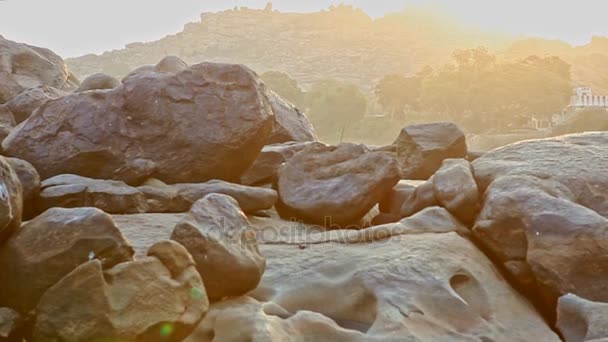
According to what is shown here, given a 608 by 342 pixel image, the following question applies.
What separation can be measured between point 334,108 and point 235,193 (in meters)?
38.1

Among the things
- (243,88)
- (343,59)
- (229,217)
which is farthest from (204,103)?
(343,59)

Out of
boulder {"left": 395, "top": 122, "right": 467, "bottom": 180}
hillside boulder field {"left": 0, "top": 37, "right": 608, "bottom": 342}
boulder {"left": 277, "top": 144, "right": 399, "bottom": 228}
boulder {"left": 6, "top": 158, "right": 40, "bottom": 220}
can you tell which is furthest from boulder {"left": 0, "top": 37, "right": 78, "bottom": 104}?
boulder {"left": 395, "top": 122, "right": 467, "bottom": 180}

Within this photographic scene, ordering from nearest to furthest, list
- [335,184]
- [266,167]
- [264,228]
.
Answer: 1. [264,228]
2. [335,184]
3. [266,167]

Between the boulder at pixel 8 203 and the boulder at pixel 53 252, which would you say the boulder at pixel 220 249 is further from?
the boulder at pixel 8 203

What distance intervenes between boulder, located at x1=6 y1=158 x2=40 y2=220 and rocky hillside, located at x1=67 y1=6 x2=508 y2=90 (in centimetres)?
7364

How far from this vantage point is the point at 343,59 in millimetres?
98188

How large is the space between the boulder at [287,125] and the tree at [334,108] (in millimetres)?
31984

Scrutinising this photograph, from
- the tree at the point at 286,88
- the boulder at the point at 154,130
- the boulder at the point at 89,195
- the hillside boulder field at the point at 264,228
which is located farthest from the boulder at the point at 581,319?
the tree at the point at 286,88

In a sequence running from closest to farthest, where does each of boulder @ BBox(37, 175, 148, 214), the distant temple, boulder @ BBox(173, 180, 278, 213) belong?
boulder @ BBox(37, 175, 148, 214) → boulder @ BBox(173, 180, 278, 213) → the distant temple

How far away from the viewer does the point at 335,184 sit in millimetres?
7773

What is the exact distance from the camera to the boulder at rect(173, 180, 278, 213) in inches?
276

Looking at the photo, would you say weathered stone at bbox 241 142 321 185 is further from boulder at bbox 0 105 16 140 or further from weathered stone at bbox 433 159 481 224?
boulder at bbox 0 105 16 140

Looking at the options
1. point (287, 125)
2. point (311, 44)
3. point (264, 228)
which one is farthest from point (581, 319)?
point (311, 44)

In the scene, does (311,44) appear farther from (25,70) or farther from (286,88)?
(25,70)
